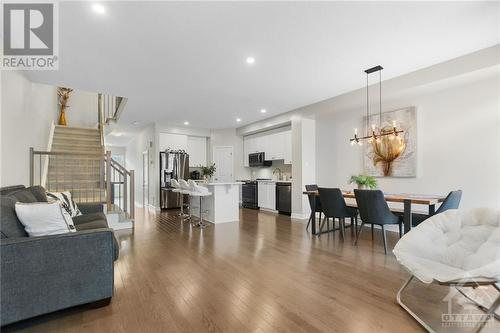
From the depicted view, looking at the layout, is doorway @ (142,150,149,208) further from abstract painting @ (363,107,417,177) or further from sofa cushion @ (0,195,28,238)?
abstract painting @ (363,107,417,177)

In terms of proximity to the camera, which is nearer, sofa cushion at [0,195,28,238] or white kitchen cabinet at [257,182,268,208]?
sofa cushion at [0,195,28,238]

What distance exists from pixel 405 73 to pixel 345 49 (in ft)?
4.91

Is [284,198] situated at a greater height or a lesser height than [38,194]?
lesser

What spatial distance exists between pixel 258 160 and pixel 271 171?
0.59m

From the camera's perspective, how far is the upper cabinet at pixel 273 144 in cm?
666

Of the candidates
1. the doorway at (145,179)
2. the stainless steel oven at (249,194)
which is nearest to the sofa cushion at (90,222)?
the stainless steel oven at (249,194)

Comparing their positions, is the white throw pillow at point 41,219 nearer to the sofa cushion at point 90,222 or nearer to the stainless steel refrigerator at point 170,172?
the sofa cushion at point 90,222

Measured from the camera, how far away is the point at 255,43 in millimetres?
2797

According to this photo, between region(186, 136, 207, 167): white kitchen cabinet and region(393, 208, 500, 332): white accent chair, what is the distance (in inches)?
273

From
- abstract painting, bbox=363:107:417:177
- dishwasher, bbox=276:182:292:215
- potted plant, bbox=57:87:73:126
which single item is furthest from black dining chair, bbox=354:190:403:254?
potted plant, bbox=57:87:73:126

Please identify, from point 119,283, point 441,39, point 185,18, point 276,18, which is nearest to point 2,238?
point 119,283

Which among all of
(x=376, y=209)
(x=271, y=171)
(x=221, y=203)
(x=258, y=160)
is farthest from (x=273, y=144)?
(x=376, y=209)

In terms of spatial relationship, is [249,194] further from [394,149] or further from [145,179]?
[394,149]

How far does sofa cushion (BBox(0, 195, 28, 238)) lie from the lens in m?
1.75
